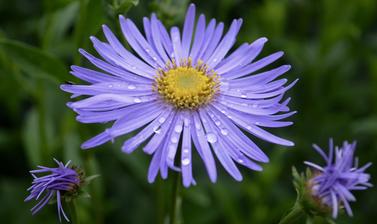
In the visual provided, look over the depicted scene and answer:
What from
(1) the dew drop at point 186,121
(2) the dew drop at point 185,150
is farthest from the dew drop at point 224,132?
(2) the dew drop at point 185,150

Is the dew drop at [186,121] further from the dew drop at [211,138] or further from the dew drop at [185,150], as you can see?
the dew drop at [185,150]

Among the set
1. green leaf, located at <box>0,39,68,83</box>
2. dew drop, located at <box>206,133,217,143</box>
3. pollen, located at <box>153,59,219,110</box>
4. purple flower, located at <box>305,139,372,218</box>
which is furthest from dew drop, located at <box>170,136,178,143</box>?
green leaf, located at <box>0,39,68,83</box>

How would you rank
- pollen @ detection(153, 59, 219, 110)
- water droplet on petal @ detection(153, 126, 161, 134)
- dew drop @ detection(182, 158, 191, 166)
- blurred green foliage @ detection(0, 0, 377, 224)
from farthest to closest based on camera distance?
blurred green foliage @ detection(0, 0, 377, 224)
pollen @ detection(153, 59, 219, 110)
water droplet on petal @ detection(153, 126, 161, 134)
dew drop @ detection(182, 158, 191, 166)

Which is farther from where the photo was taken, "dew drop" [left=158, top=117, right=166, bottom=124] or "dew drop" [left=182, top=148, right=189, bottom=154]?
"dew drop" [left=158, top=117, right=166, bottom=124]

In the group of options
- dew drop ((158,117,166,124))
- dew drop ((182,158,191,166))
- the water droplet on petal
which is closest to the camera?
dew drop ((182,158,191,166))

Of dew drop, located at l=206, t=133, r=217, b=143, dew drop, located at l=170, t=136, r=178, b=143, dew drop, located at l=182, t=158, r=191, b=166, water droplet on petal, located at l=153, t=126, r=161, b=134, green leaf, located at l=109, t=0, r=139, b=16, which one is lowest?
dew drop, located at l=182, t=158, r=191, b=166

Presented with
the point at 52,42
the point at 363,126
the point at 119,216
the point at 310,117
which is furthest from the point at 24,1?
the point at 363,126

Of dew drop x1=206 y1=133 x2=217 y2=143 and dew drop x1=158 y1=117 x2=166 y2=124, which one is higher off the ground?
dew drop x1=158 y1=117 x2=166 y2=124

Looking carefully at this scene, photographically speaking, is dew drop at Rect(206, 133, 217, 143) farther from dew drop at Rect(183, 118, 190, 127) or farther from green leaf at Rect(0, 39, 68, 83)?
green leaf at Rect(0, 39, 68, 83)
